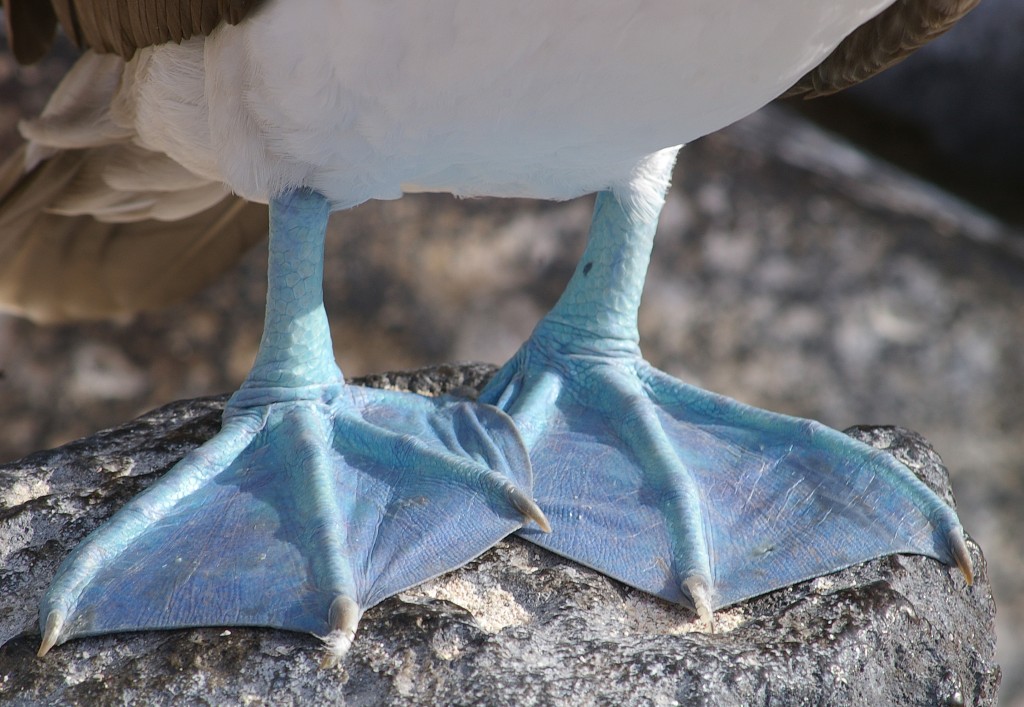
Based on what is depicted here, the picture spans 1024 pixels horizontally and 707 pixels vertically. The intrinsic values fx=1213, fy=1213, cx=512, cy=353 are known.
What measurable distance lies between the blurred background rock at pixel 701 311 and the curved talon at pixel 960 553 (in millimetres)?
2060

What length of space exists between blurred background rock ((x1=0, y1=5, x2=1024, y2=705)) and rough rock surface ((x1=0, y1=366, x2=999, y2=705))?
2.05 m

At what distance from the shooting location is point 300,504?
5.20ft

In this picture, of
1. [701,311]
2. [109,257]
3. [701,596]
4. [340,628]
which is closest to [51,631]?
[340,628]

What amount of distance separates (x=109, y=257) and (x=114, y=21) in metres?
0.86

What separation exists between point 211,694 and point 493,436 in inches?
22.8

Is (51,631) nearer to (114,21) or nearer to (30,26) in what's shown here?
(114,21)

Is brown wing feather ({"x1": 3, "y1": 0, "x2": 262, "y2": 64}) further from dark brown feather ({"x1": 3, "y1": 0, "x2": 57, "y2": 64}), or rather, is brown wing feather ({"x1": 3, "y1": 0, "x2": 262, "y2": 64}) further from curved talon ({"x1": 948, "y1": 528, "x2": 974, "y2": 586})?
curved talon ({"x1": 948, "y1": 528, "x2": 974, "y2": 586})

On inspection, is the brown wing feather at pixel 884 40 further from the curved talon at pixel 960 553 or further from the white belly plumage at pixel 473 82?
the curved talon at pixel 960 553

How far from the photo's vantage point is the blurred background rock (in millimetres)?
3650

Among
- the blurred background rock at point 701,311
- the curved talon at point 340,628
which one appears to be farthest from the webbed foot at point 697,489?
the blurred background rock at point 701,311

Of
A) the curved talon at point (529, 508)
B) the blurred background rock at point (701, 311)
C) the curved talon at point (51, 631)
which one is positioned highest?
the curved talon at point (529, 508)

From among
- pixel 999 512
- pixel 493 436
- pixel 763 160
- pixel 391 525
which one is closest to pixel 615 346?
pixel 493 436

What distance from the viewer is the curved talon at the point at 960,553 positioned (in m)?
1.57

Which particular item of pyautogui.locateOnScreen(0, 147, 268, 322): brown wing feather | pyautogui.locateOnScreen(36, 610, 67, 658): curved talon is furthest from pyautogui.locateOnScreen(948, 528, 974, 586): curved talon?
pyautogui.locateOnScreen(0, 147, 268, 322): brown wing feather
